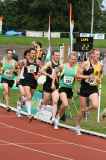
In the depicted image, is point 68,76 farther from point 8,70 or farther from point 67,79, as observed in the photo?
point 8,70

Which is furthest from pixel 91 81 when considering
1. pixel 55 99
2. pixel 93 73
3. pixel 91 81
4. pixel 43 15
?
pixel 43 15

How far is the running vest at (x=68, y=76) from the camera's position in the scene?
49.7 feet

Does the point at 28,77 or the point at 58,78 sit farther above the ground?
the point at 58,78

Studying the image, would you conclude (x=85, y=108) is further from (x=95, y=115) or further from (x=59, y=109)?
(x=95, y=115)

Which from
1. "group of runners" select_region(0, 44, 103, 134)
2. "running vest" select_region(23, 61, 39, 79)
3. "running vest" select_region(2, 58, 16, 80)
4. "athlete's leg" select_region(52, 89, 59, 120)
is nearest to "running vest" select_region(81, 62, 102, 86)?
"group of runners" select_region(0, 44, 103, 134)

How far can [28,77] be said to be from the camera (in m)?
17.0

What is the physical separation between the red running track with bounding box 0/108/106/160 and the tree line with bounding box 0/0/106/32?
74355mm

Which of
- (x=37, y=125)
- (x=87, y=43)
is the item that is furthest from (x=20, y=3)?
(x=37, y=125)

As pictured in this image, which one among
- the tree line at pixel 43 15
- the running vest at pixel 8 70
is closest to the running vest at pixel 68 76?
the running vest at pixel 8 70

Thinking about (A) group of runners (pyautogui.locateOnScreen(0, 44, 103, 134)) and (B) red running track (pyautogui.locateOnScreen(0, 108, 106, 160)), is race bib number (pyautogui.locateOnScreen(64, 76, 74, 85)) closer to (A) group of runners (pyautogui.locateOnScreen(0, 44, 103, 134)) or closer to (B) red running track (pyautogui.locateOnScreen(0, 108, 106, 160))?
(A) group of runners (pyautogui.locateOnScreen(0, 44, 103, 134))

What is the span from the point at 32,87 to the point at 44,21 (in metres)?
75.0

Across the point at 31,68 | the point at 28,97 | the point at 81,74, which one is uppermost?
the point at 81,74

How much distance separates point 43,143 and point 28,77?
3958 mm

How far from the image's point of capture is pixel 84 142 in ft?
44.6
